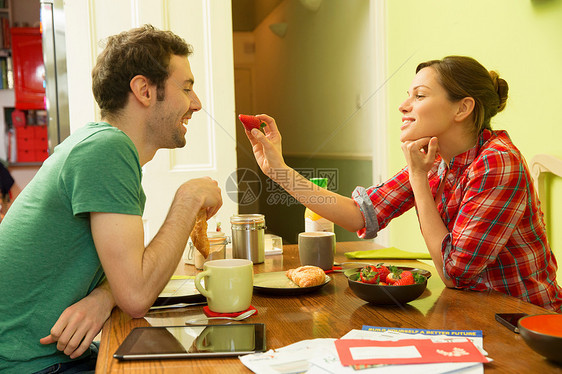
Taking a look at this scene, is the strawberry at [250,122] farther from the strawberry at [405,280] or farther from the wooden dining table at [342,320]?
the strawberry at [405,280]

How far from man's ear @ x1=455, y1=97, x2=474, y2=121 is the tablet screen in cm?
82

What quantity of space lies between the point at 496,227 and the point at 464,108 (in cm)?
36

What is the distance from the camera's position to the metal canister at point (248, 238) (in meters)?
1.39

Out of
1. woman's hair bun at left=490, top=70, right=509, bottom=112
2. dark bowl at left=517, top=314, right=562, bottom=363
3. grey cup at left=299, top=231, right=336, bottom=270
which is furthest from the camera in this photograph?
woman's hair bun at left=490, top=70, right=509, bottom=112

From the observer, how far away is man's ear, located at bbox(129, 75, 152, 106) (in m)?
1.25

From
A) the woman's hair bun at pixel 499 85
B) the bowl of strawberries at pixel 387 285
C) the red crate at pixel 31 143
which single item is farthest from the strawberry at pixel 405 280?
the red crate at pixel 31 143

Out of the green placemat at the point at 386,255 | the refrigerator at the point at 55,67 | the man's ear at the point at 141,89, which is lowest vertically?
the green placemat at the point at 386,255

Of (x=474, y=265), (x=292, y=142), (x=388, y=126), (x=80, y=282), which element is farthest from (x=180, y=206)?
(x=292, y=142)

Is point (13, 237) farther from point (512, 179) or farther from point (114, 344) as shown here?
point (512, 179)

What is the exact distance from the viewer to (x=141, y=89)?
4.15ft

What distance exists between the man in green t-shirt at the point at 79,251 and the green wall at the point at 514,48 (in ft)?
4.05

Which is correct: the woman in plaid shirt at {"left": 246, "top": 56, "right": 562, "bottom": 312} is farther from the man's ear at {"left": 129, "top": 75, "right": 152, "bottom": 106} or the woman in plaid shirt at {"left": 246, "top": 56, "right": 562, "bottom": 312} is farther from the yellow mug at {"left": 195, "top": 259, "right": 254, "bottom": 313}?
the yellow mug at {"left": 195, "top": 259, "right": 254, "bottom": 313}

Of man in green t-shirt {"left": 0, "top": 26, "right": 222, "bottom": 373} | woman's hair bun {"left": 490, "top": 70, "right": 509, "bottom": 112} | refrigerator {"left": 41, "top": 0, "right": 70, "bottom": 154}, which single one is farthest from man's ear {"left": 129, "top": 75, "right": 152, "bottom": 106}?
refrigerator {"left": 41, "top": 0, "right": 70, "bottom": 154}

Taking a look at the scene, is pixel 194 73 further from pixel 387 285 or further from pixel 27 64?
pixel 27 64
